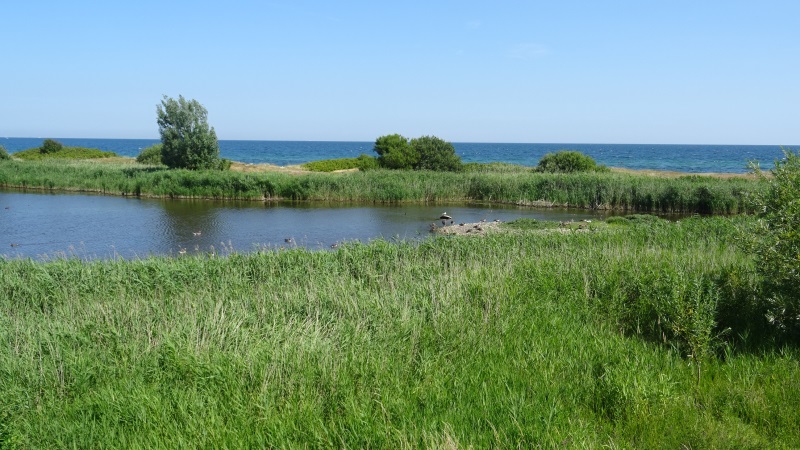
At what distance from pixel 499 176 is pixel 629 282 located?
32674 millimetres

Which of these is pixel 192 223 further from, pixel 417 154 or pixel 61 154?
pixel 61 154

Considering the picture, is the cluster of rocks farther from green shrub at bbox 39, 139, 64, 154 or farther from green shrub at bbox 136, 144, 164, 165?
green shrub at bbox 39, 139, 64, 154

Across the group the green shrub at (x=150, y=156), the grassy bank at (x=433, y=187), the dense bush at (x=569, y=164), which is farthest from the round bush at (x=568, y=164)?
the green shrub at (x=150, y=156)

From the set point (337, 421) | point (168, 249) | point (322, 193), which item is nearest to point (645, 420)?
point (337, 421)

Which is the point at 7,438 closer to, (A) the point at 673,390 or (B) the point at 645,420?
(B) the point at 645,420

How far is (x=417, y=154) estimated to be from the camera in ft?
163

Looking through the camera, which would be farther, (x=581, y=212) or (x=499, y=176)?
(x=499, y=176)

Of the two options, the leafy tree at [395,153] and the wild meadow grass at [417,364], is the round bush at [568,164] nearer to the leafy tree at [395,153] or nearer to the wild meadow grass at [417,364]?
the leafy tree at [395,153]

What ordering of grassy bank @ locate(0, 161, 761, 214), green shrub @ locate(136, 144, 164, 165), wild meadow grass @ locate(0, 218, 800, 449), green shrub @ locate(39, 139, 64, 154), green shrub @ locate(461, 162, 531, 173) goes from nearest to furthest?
1. wild meadow grass @ locate(0, 218, 800, 449)
2. grassy bank @ locate(0, 161, 761, 214)
3. green shrub @ locate(461, 162, 531, 173)
4. green shrub @ locate(136, 144, 164, 165)
5. green shrub @ locate(39, 139, 64, 154)

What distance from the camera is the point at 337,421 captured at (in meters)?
5.66

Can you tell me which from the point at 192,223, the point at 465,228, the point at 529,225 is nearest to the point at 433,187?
the point at 465,228

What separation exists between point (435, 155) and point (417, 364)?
4271 centimetres

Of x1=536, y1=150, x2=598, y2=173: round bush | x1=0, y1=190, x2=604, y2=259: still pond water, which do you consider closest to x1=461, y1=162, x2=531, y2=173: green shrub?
x1=536, y1=150, x2=598, y2=173: round bush

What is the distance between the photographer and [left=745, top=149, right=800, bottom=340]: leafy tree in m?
7.68
